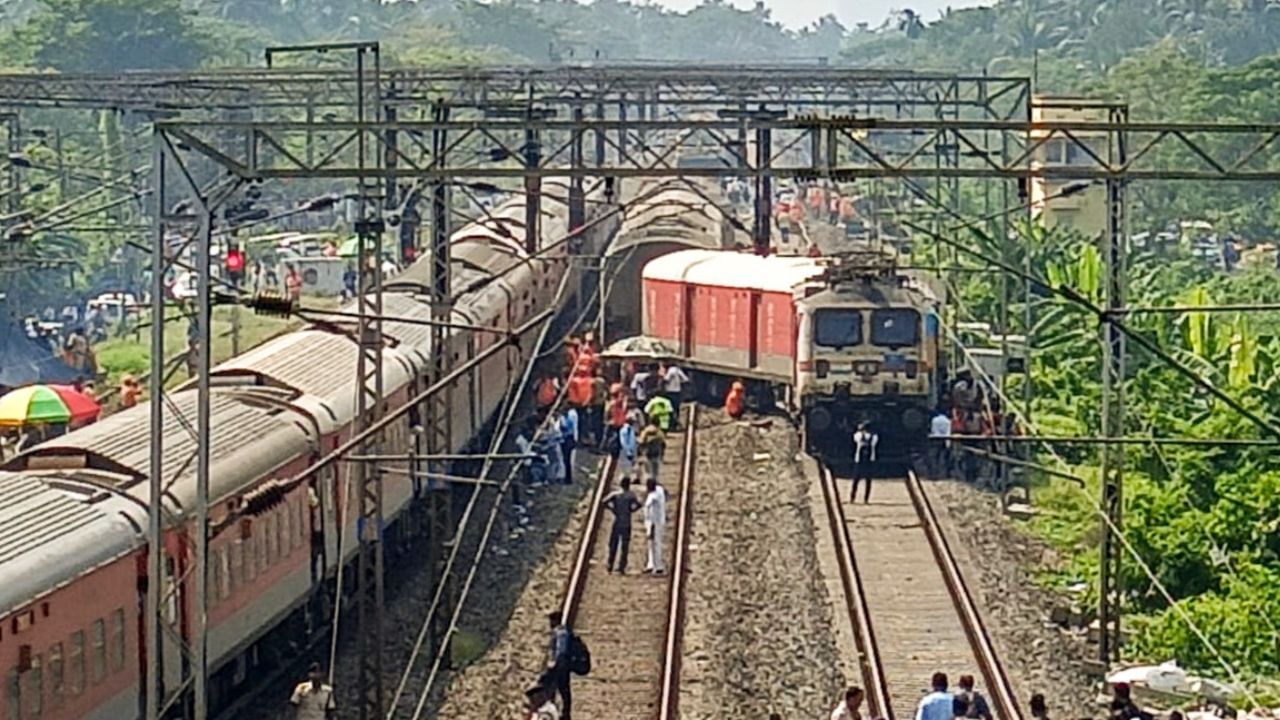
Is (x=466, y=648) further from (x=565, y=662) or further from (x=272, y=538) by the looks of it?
(x=565, y=662)

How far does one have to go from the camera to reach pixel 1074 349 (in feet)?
129

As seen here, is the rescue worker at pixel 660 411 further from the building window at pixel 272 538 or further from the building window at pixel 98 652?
the building window at pixel 98 652

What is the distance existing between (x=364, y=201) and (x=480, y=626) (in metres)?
4.94

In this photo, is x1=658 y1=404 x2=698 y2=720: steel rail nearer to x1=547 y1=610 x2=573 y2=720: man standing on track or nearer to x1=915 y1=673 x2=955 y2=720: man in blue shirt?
x1=547 y1=610 x2=573 y2=720: man standing on track

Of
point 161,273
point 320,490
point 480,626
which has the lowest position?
point 480,626

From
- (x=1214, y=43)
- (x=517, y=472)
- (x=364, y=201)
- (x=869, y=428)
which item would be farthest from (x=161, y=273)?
(x=1214, y=43)

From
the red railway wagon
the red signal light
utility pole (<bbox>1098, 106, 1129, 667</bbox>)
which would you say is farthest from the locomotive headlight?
utility pole (<bbox>1098, 106, 1129, 667</bbox>)

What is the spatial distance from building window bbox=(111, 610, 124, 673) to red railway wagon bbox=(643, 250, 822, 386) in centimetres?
1994

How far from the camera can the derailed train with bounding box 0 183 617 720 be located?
15.5 metres

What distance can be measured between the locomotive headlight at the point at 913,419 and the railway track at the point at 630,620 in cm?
393

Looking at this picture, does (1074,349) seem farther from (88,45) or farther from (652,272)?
(88,45)

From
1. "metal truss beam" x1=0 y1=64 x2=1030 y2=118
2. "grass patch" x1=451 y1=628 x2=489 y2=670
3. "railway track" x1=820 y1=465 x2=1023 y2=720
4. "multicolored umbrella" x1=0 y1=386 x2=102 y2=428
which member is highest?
"metal truss beam" x1=0 y1=64 x2=1030 y2=118

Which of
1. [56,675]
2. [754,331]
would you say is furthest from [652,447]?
[56,675]

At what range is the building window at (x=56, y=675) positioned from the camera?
15375 mm
